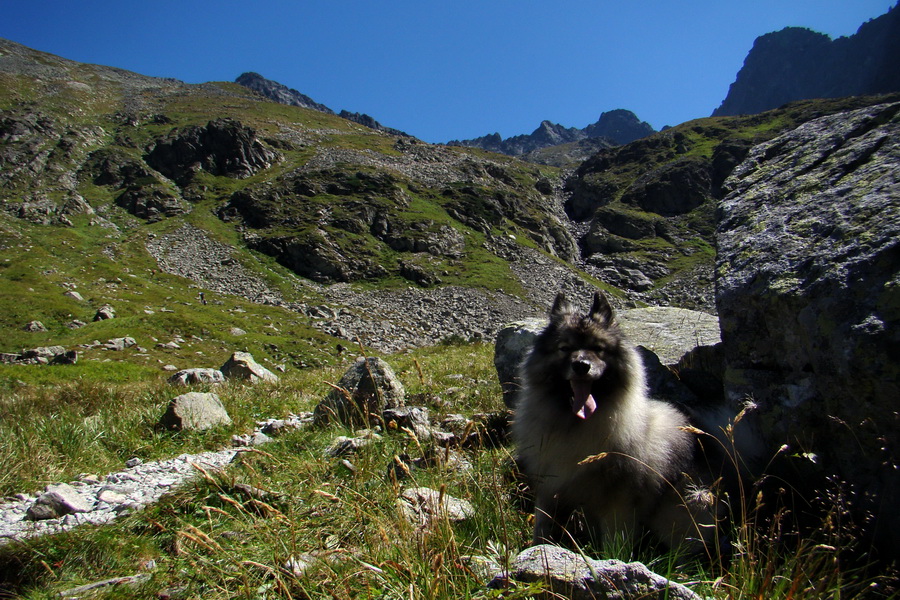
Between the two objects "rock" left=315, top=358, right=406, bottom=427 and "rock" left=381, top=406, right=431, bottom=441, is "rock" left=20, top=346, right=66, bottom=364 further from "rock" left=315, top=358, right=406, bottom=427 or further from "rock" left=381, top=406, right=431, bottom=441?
"rock" left=381, top=406, right=431, bottom=441

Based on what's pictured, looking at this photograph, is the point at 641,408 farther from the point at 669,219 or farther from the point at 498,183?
the point at 669,219

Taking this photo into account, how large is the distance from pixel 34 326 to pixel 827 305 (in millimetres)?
35423

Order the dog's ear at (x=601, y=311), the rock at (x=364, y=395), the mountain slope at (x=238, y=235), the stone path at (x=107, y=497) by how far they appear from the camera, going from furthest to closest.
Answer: the mountain slope at (x=238, y=235)
the rock at (x=364, y=395)
the dog's ear at (x=601, y=311)
the stone path at (x=107, y=497)

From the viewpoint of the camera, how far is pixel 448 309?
5266cm

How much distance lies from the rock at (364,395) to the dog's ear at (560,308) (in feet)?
10.2

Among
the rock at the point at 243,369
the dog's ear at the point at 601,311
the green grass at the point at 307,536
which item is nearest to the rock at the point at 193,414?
the green grass at the point at 307,536

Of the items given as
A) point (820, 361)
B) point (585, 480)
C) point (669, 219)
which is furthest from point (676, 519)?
point (669, 219)

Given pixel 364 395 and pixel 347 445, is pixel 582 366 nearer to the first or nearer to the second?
pixel 347 445

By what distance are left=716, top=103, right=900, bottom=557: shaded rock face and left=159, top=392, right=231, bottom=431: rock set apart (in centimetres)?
694

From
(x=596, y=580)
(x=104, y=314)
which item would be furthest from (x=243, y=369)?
(x=104, y=314)

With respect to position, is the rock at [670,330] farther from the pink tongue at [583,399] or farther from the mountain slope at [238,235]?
the mountain slope at [238,235]

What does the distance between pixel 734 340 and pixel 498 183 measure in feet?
397

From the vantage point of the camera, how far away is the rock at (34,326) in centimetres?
2597

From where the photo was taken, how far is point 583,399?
409 centimetres
